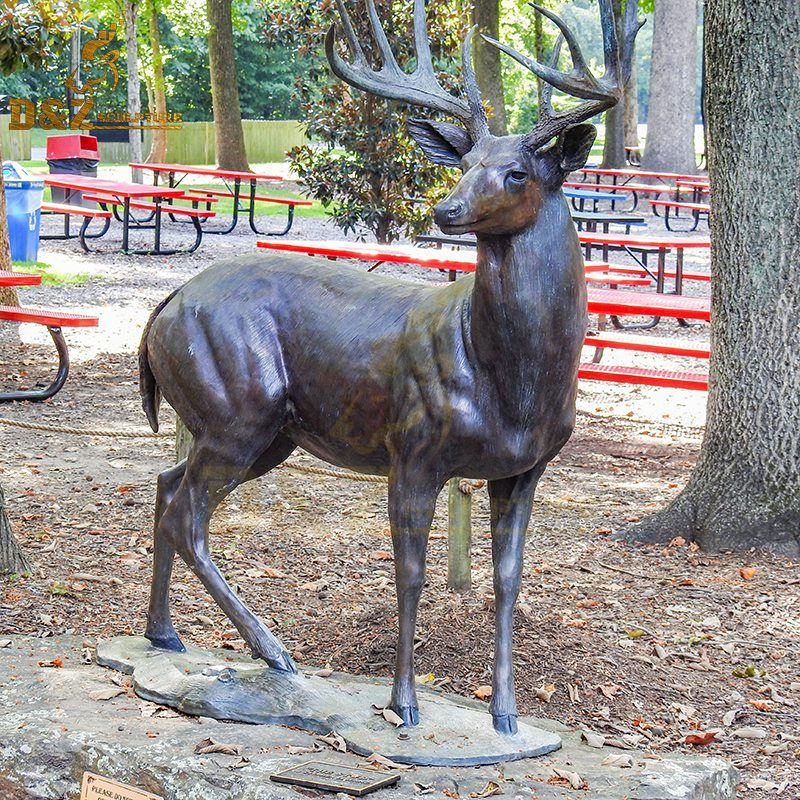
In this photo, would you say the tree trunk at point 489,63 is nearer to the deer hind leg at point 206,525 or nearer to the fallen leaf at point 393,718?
the deer hind leg at point 206,525

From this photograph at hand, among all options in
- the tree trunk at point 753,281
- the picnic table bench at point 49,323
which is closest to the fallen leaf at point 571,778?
the tree trunk at point 753,281

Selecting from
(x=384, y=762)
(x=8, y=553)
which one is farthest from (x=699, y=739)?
(x=8, y=553)

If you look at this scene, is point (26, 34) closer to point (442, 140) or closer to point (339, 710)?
point (442, 140)

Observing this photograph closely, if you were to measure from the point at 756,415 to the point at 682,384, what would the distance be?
6.23ft

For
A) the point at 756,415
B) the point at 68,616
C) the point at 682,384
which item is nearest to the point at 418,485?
the point at 68,616

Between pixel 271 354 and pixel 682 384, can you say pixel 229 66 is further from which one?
pixel 271 354

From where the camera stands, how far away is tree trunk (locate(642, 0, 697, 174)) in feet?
85.0

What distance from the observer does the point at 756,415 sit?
20.0 feet

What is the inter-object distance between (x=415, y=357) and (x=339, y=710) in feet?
3.76

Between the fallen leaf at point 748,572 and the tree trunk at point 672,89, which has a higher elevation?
the tree trunk at point 672,89

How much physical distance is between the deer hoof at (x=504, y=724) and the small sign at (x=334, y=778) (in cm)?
46

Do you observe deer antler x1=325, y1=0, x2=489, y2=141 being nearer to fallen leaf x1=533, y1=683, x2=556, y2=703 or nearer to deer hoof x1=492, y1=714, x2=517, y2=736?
deer hoof x1=492, y1=714, x2=517, y2=736

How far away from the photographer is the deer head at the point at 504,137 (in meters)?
3.35

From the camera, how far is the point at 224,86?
2522 centimetres
